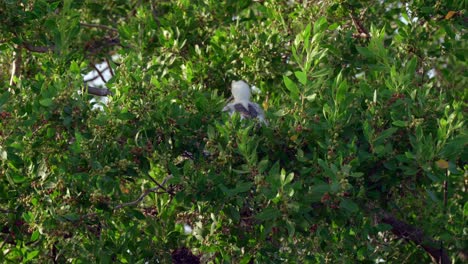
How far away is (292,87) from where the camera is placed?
5.36m

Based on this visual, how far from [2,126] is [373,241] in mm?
2626

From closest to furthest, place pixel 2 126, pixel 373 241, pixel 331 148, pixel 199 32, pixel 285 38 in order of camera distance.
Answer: pixel 331 148 → pixel 2 126 → pixel 373 241 → pixel 285 38 → pixel 199 32

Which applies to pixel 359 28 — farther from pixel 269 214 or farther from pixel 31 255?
pixel 31 255

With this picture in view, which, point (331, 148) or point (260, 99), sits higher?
point (331, 148)

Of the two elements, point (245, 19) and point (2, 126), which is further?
point (245, 19)

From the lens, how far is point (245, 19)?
7527 mm

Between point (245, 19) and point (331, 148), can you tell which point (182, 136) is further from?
point (245, 19)

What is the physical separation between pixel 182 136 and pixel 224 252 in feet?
2.66

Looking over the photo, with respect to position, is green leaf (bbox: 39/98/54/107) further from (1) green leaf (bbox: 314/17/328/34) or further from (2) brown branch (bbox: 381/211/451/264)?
(2) brown branch (bbox: 381/211/451/264)

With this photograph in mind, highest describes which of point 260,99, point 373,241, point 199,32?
point 199,32

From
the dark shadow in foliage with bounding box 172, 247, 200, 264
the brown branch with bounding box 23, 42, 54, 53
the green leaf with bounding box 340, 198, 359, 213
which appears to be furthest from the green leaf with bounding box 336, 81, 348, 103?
the brown branch with bounding box 23, 42, 54, 53

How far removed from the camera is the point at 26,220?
548 cm

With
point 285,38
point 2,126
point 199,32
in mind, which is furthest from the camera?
point 199,32

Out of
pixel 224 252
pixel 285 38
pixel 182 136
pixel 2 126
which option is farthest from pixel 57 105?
pixel 285 38
